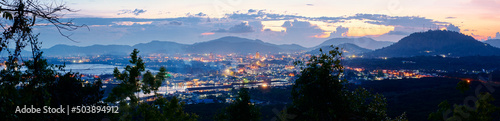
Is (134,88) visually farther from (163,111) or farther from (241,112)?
(241,112)

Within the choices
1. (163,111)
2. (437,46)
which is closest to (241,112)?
(163,111)

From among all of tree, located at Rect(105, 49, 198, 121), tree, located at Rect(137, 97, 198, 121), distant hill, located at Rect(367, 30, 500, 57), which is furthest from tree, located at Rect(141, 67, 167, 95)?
distant hill, located at Rect(367, 30, 500, 57)

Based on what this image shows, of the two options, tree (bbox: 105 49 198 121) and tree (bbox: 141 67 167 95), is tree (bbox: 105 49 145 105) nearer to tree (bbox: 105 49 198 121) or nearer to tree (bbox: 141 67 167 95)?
tree (bbox: 105 49 198 121)

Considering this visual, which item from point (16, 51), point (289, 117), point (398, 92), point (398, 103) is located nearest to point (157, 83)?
point (289, 117)

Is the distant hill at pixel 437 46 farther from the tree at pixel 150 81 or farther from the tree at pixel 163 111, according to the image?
the tree at pixel 150 81

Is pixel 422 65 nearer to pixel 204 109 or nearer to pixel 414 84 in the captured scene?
pixel 414 84

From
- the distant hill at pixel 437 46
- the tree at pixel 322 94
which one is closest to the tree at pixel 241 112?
the tree at pixel 322 94
